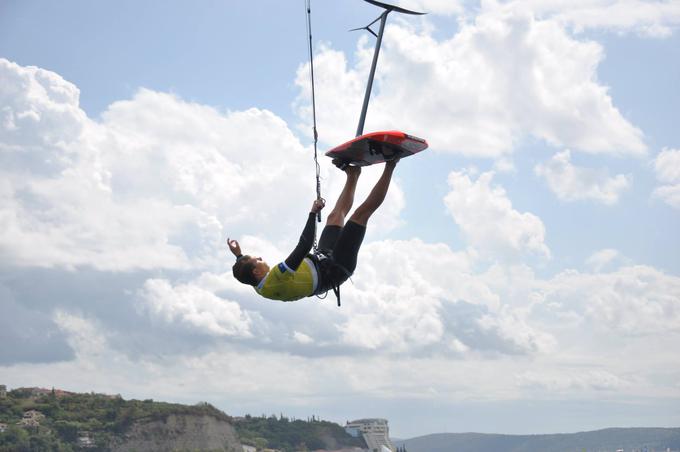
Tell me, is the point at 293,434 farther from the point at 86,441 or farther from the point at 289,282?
the point at 289,282

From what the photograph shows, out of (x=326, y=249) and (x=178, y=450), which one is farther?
(x=178, y=450)

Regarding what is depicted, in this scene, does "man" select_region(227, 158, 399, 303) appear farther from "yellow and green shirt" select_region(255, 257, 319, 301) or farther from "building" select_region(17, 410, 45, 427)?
"building" select_region(17, 410, 45, 427)

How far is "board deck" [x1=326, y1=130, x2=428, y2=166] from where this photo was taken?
31.6 ft

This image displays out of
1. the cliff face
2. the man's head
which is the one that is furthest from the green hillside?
the man's head

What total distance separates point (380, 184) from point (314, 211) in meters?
1.06

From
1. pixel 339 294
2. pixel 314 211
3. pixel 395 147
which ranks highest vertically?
pixel 395 147

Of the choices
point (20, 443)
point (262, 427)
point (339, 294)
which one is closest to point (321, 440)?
point (262, 427)

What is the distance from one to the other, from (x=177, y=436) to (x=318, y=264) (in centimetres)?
14173

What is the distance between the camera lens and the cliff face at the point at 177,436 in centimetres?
14412

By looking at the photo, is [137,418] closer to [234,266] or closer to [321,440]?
[321,440]

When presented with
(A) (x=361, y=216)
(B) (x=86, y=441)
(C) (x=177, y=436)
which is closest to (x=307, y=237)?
(A) (x=361, y=216)

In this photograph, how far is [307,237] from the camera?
941 centimetres

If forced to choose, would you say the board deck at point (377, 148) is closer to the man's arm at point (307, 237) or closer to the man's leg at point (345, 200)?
the man's leg at point (345, 200)

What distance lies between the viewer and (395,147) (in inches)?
386
